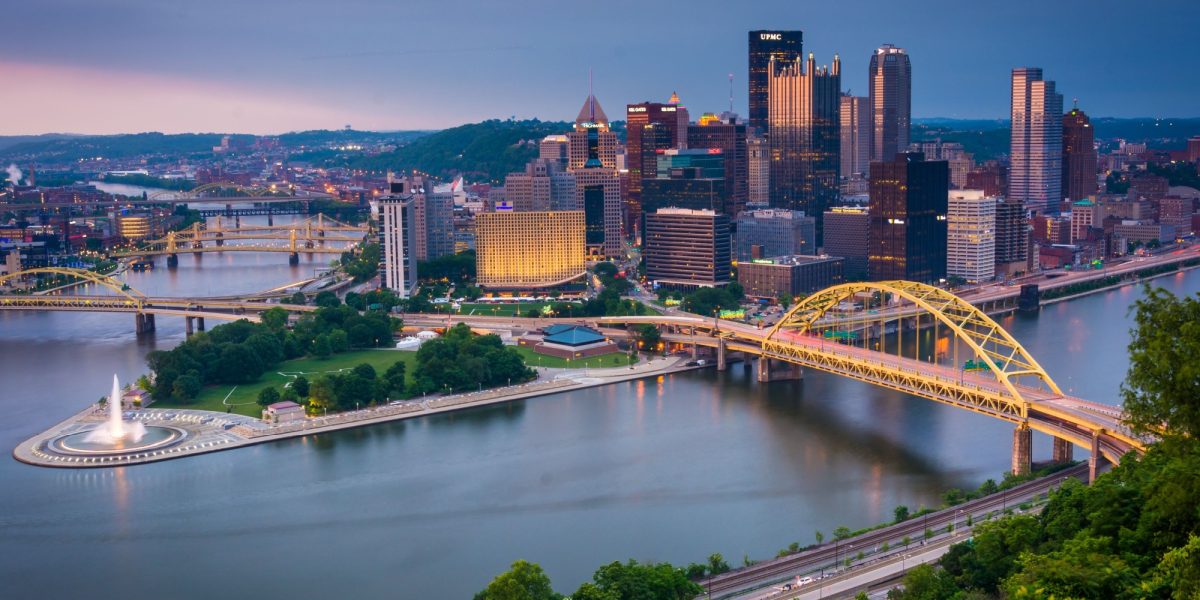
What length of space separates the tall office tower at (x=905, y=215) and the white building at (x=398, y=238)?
564 inches

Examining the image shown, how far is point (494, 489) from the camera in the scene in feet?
63.8

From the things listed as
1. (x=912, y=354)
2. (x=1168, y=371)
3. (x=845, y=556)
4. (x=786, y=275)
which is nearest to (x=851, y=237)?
(x=786, y=275)

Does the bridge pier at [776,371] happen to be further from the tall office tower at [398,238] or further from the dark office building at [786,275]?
the tall office tower at [398,238]

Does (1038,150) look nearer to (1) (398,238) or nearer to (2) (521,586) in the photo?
(1) (398,238)

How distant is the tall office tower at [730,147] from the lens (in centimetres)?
5316

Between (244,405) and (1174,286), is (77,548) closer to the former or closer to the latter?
(244,405)

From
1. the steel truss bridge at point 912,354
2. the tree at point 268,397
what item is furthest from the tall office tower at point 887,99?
the tree at point 268,397

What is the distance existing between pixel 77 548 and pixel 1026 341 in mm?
22189

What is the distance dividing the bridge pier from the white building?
14807 millimetres

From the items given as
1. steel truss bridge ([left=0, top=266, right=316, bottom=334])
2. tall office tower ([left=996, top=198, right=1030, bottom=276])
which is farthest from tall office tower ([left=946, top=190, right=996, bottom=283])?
steel truss bridge ([left=0, top=266, right=316, bottom=334])

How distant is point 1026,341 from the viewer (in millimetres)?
31047

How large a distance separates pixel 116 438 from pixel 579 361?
10756mm

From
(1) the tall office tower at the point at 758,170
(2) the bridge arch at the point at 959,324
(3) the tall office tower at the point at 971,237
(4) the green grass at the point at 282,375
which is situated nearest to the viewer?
(2) the bridge arch at the point at 959,324

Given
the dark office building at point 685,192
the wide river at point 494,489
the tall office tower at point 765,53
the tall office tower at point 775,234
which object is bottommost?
the wide river at point 494,489
